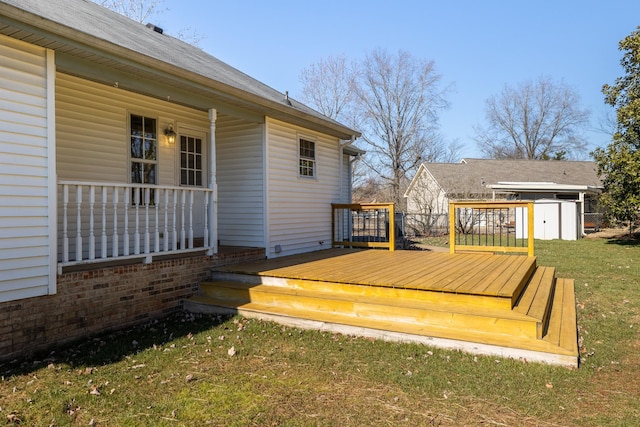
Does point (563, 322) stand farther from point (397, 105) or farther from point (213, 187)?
point (397, 105)

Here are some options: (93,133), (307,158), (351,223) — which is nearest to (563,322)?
(307,158)

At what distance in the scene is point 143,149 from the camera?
22.0ft

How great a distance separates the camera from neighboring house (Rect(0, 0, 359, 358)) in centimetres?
400

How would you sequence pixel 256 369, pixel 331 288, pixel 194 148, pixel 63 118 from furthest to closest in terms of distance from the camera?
1. pixel 194 148
2. pixel 63 118
3. pixel 331 288
4. pixel 256 369

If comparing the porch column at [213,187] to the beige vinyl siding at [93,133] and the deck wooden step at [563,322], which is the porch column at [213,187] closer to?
the beige vinyl siding at [93,133]

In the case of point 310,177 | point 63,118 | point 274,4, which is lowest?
point 310,177

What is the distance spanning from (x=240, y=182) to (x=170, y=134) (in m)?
1.44

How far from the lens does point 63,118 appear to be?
566 centimetres

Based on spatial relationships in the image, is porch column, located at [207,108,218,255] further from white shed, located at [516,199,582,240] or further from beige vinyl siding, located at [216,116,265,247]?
white shed, located at [516,199,582,240]

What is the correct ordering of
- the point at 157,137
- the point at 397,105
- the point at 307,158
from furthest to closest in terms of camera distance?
1. the point at 397,105
2. the point at 307,158
3. the point at 157,137

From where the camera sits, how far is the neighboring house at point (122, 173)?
3998 mm

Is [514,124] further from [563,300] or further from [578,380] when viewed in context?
[578,380]

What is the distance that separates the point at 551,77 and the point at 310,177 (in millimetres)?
38615

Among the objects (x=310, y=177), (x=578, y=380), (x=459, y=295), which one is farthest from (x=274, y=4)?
(x=578, y=380)
